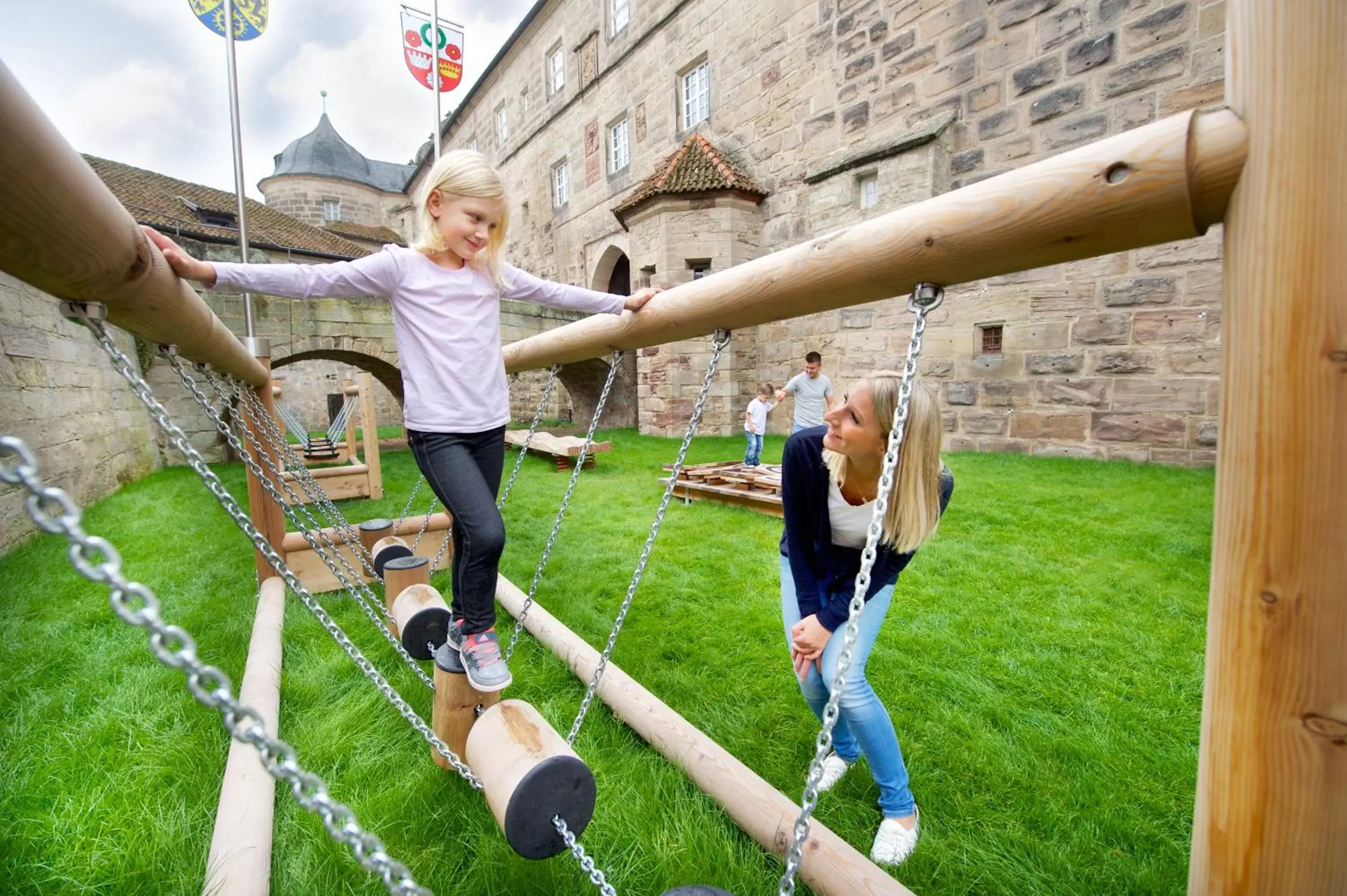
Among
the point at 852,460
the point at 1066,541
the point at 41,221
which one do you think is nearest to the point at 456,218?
the point at 41,221

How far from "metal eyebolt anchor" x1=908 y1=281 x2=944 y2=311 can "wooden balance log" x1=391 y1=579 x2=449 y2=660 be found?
191 cm

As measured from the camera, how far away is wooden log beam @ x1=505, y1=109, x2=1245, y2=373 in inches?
31.5

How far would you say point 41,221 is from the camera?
2.87 feet

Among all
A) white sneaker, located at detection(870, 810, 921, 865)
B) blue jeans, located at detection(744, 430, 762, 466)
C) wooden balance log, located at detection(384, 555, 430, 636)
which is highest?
blue jeans, located at detection(744, 430, 762, 466)

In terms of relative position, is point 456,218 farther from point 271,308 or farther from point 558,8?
point 558,8

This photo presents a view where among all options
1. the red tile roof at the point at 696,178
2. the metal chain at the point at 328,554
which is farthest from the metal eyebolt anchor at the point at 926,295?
the red tile roof at the point at 696,178

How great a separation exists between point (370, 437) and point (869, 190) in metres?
7.95

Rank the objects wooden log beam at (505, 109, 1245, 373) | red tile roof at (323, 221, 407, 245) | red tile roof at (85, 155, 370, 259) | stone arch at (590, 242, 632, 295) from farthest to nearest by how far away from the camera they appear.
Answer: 1. red tile roof at (323, 221, 407, 245)
2. stone arch at (590, 242, 632, 295)
3. red tile roof at (85, 155, 370, 259)
4. wooden log beam at (505, 109, 1245, 373)

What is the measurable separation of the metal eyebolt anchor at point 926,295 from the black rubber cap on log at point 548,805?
3.89 feet

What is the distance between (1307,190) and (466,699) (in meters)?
2.10

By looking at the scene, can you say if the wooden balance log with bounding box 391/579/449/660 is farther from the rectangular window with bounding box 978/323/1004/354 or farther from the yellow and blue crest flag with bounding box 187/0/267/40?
the yellow and blue crest flag with bounding box 187/0/267/40

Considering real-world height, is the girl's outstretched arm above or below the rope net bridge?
above

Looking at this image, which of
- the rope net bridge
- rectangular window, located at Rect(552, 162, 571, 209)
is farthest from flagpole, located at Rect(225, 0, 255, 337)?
rectangular window, located at Rect(552, 162, 571, 209)

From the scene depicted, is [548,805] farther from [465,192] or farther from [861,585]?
[465,192]
